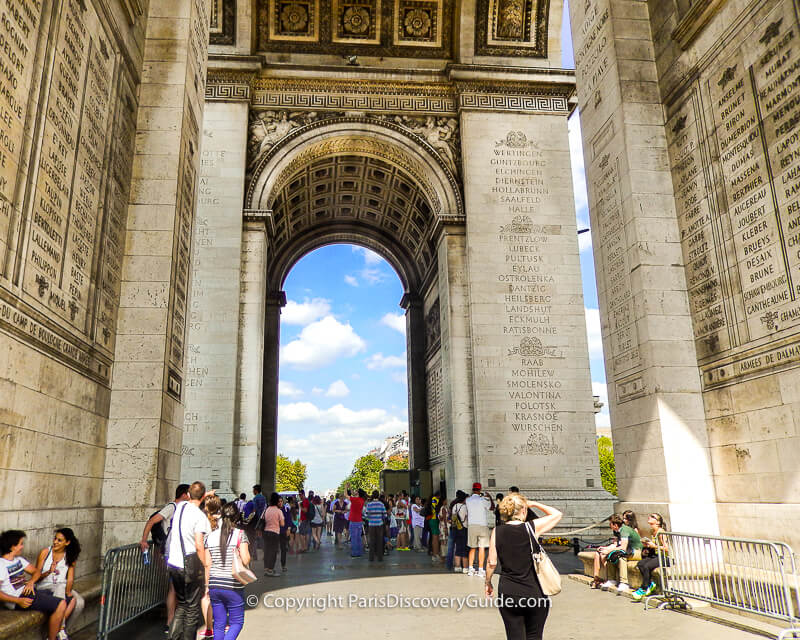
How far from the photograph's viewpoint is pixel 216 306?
61.7ft

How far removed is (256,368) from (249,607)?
11.0m

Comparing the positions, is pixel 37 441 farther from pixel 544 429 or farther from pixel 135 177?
pixel 544 429

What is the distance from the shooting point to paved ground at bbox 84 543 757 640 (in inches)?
272

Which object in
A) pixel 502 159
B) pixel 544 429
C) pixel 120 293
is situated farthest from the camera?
pixel 502 159

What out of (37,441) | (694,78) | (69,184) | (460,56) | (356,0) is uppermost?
(356,0)

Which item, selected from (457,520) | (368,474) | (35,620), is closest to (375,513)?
(457,520)

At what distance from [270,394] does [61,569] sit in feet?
66.4

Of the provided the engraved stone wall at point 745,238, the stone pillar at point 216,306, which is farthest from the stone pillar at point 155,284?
the engraved stone wall at point 745,238

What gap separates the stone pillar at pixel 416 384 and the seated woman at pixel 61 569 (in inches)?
855

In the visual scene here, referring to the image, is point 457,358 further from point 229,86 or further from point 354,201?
point 229,86

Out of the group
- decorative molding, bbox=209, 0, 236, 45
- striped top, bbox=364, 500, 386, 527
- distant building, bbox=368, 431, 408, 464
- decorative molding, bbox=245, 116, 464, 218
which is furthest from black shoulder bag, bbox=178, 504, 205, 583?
distant building, bbox=368, 431, 408, 464

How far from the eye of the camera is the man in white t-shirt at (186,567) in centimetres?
579

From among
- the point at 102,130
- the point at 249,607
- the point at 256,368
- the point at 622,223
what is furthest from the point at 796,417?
the point at 256,368

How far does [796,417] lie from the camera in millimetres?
7414
